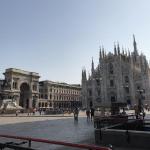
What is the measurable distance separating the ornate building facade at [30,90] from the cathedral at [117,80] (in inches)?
834

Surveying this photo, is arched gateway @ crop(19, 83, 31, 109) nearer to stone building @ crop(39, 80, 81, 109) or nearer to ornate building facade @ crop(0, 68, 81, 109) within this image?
ornate building facade @ crop(0, 68, 81, 109)

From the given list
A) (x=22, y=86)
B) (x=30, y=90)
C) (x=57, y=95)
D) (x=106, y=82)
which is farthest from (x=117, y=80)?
(x=57, y=95)

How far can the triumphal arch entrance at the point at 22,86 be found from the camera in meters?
74.4

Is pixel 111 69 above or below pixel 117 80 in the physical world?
above

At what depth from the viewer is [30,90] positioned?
8194 cm

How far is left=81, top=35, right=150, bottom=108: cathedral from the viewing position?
2645 inches

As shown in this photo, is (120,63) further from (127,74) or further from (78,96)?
(78,96)

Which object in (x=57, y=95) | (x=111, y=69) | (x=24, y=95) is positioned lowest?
(x=24, y=95)

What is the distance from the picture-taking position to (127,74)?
71.0 meters

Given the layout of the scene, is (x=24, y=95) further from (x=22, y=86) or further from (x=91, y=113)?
(x=91, y=113)

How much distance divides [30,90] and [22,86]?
164 inches

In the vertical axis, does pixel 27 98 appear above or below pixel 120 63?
below

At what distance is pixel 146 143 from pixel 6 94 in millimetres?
69841

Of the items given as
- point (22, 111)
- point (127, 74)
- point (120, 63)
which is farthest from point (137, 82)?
point (22, 111)
